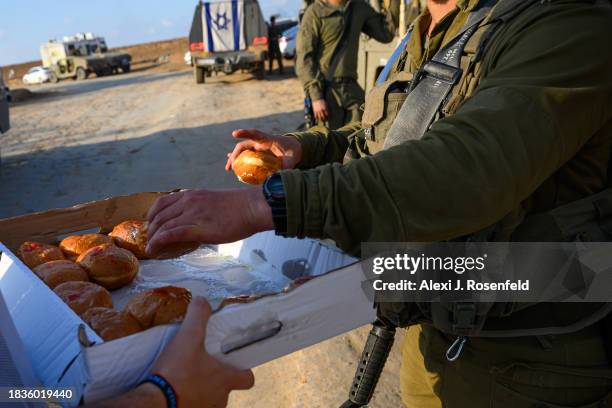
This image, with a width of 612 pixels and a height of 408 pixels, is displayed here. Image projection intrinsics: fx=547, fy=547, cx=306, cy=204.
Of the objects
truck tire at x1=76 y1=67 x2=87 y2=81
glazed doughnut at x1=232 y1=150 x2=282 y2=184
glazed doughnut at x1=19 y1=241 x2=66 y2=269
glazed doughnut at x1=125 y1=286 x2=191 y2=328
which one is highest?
glazed doughnut at x1=232 y1=150 x2=282 y2=184

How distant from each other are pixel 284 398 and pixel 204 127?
9184 millimetres

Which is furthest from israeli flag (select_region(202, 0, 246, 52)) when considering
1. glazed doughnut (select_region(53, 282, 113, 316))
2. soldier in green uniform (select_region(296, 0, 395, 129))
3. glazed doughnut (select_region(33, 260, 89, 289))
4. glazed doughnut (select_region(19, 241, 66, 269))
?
glazed doughnut (select_region(53, 282, 113, 316))

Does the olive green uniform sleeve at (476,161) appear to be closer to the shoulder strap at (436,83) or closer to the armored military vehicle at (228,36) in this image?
the shoulder strap at (436,83)

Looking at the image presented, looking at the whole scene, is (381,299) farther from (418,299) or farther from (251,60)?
(251,60)

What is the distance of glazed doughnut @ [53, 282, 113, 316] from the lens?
1714 millimetres

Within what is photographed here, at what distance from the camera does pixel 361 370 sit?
89.4 inches

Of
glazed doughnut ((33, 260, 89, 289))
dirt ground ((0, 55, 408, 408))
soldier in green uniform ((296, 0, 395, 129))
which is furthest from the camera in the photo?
soldier in green uniform ((296, 0, 395, 129))

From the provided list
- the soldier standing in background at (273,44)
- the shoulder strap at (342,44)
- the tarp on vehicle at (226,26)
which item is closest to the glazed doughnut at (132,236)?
the shoulder strap at (342,44)

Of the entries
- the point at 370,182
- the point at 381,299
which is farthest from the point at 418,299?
the point at 370,182

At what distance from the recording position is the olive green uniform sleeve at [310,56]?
612cm

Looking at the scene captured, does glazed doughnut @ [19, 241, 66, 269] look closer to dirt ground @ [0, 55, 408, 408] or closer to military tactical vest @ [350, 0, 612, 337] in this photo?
military tactical vest @ [350, 0, 612, 337]

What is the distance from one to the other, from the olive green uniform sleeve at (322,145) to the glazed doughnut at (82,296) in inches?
35.5

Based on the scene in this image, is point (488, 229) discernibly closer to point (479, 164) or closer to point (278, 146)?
point (479, 164)

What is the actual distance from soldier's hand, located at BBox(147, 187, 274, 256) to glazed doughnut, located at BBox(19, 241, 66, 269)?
1041mm
